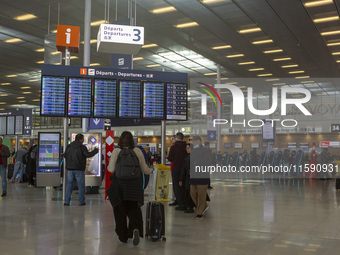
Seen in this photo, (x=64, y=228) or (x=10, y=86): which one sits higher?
(x=10, y=86)

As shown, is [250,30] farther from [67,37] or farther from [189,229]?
[189,229]

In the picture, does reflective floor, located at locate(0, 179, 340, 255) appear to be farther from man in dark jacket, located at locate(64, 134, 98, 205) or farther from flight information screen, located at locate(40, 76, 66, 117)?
flight information screen, located at locate(40, 76, 66, 117)

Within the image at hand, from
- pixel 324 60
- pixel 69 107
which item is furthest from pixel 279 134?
pixel 69 107

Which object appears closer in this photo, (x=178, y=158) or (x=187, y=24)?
(x=178, y=158)

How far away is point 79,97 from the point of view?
345 inches

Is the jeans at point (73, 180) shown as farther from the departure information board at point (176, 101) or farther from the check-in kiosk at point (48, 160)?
the departure information board at point (176, 101)

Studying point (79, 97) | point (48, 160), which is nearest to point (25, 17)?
point (48, 160)

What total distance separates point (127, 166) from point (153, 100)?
176 inches

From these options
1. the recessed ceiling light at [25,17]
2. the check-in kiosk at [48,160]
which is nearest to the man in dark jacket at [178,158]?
the check-in kiosk at [48,160]

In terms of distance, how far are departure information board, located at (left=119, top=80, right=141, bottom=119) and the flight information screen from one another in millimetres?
1289

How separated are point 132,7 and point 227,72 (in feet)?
35.9

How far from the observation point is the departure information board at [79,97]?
8719 mm

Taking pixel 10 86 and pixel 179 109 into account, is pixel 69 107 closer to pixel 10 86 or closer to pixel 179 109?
pixel 179 109

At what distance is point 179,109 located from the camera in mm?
9297
